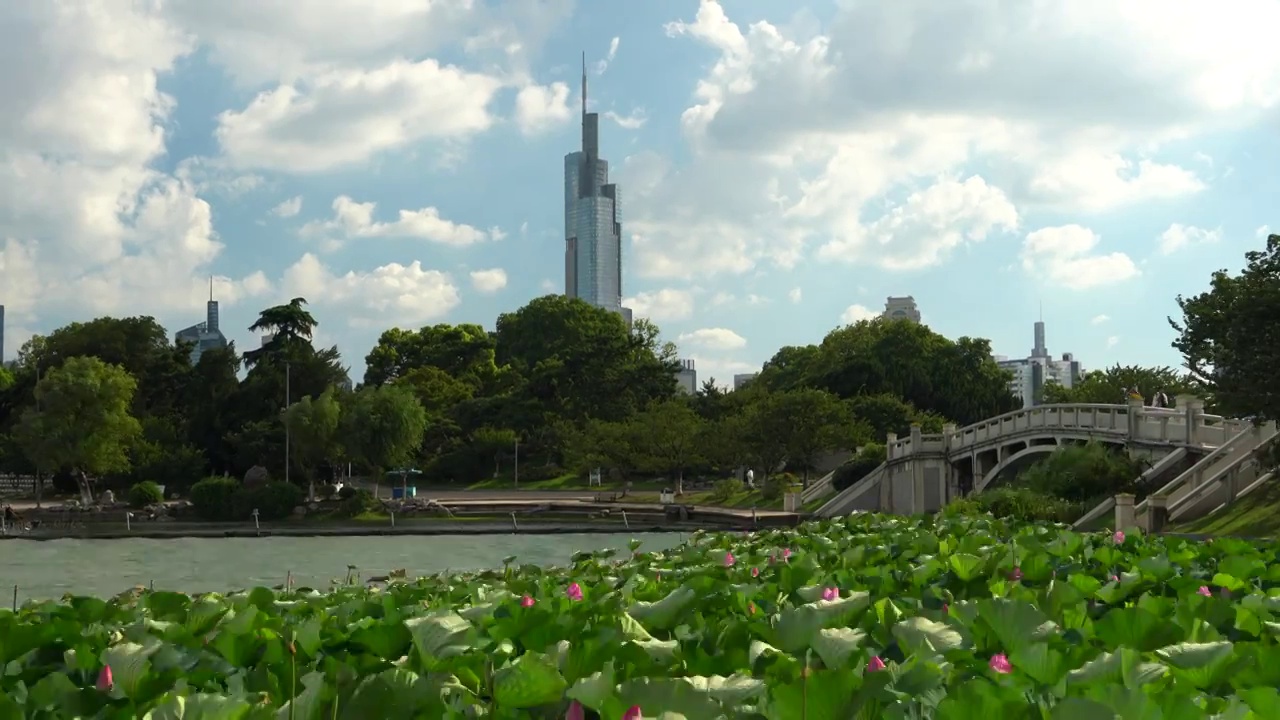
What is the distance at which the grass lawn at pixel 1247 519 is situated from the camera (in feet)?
88.9

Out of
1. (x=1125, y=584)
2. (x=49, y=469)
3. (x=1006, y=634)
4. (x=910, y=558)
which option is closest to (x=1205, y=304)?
(x=910, y=558)

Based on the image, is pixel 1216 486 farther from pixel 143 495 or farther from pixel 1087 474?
pixel 143 495

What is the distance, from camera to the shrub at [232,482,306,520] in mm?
59969

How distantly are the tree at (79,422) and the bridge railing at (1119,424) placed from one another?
41008 mm

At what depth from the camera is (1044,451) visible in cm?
4603

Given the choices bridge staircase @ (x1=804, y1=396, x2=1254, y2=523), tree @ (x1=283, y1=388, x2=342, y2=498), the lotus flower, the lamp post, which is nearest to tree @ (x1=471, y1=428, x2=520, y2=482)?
the lamp post

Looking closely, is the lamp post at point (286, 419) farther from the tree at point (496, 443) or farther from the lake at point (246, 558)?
the tree at point (496, 443)

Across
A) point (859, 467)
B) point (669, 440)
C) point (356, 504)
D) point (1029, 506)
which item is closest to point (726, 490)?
point (669, 440)

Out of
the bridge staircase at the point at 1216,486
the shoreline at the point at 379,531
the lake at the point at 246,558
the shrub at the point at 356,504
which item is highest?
the bridge staircase at the point at 1216,486

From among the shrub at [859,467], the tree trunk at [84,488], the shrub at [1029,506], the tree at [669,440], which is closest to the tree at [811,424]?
the shrub at [859,467]

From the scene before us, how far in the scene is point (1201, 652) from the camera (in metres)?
3.72

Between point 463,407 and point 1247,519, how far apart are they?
65215mm

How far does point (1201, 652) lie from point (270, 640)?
3067 mm

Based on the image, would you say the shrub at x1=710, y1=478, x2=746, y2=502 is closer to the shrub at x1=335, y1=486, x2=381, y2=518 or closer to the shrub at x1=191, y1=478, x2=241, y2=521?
the shrub at x1=335, y1=486, x2=381, y2=518
